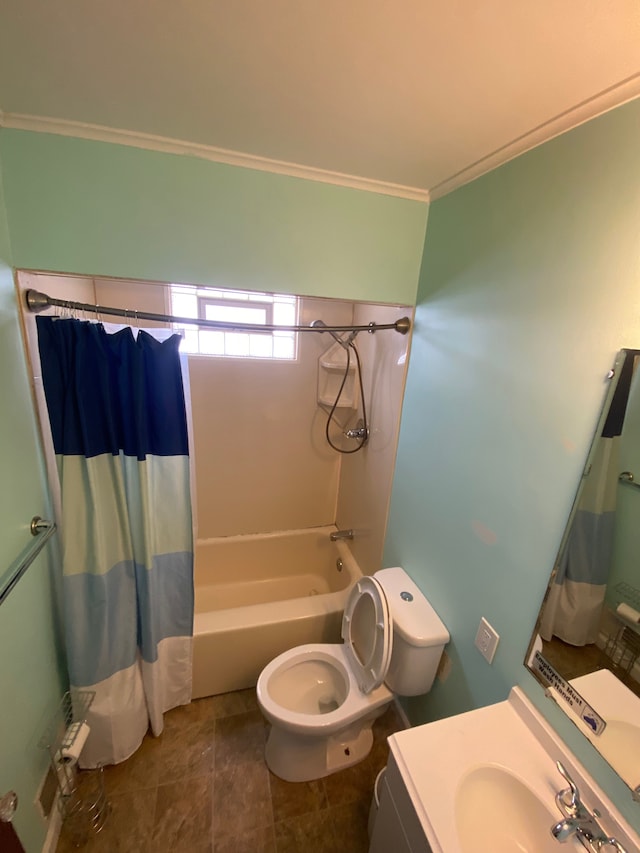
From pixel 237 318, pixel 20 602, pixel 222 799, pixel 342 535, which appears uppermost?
pixel 237 318

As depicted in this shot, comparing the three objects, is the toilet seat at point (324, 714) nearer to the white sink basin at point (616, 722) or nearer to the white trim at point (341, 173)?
the white sink basin at point (616, 722)

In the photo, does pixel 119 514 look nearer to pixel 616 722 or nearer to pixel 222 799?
pixel 222 799

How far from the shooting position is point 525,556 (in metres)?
1.03

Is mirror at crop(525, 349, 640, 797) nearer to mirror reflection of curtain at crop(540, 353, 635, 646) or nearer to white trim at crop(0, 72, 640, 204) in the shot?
mirror reflection of curtain at crop(540, 353, 635, 646)

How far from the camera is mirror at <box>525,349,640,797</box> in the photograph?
2.63ft

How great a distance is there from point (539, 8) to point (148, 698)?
2.52 m

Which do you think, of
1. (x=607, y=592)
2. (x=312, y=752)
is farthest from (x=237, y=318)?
(x=312, y=752)

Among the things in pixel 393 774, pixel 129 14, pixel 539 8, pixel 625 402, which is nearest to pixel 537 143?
pixel 539 8

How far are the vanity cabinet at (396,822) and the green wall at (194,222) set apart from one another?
1.57 metres

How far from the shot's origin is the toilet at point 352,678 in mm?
1346

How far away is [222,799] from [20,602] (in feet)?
3.93

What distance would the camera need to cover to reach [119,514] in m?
1.36

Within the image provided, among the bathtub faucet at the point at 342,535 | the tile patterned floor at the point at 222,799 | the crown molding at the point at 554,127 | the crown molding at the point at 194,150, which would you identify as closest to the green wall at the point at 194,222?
the crown molding at the point at 194,150

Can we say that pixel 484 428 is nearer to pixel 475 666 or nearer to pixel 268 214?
pixel 475 666
